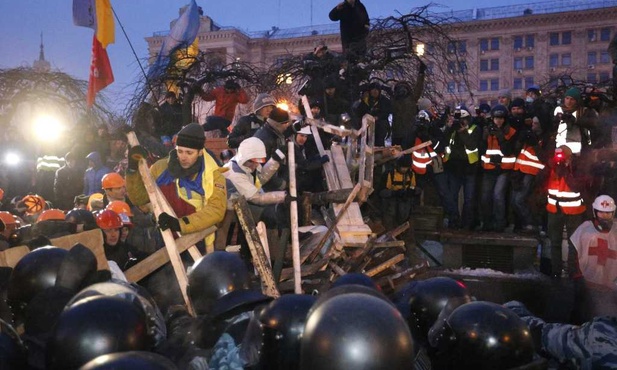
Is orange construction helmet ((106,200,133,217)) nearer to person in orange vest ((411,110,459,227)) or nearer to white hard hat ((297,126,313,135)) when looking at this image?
white hard hat ((297,126,313,135))

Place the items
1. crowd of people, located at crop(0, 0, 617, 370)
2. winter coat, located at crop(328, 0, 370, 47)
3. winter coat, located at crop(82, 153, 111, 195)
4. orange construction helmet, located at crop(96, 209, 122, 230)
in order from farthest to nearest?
winter coat, located at crop(328, 0, 370, 47) → winter coat, located at crop(82, 153, 111, 195) → orange construction helmet, located at crop(96, 209, 122, 230) → crowd of people, located at crop(0, 0, 617, 370)

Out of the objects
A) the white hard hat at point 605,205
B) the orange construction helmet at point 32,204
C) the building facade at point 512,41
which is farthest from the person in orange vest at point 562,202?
the building facade at point 512,41

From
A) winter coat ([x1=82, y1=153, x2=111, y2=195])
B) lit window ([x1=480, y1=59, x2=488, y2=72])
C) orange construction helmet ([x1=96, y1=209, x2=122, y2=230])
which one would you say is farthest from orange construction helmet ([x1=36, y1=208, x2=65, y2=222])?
lit window ([x1=480, y1=59, x2=488, y2=72])

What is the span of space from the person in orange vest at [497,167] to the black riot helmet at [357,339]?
7.64 m

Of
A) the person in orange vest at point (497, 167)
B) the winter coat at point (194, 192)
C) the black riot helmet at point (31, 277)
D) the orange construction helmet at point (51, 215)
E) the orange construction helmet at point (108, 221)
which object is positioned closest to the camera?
the black riot helmet at point (31, 277)

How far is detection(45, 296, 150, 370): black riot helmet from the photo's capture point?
12.8ft

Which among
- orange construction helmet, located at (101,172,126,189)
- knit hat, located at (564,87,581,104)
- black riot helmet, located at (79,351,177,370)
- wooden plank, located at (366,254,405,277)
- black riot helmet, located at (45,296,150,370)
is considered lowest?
wooden plank, located at (366,254,405,277)

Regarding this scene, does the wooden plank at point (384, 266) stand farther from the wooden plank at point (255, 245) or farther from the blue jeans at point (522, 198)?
the blue jeans at point (522, 198)

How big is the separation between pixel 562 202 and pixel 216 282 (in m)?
6.49

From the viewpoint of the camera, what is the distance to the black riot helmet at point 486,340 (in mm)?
4523

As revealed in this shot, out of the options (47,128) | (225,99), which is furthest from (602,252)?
(47,128)

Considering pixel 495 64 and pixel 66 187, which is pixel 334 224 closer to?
pixel 66 187

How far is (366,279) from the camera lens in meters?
5.71

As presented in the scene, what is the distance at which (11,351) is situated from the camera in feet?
13.3
